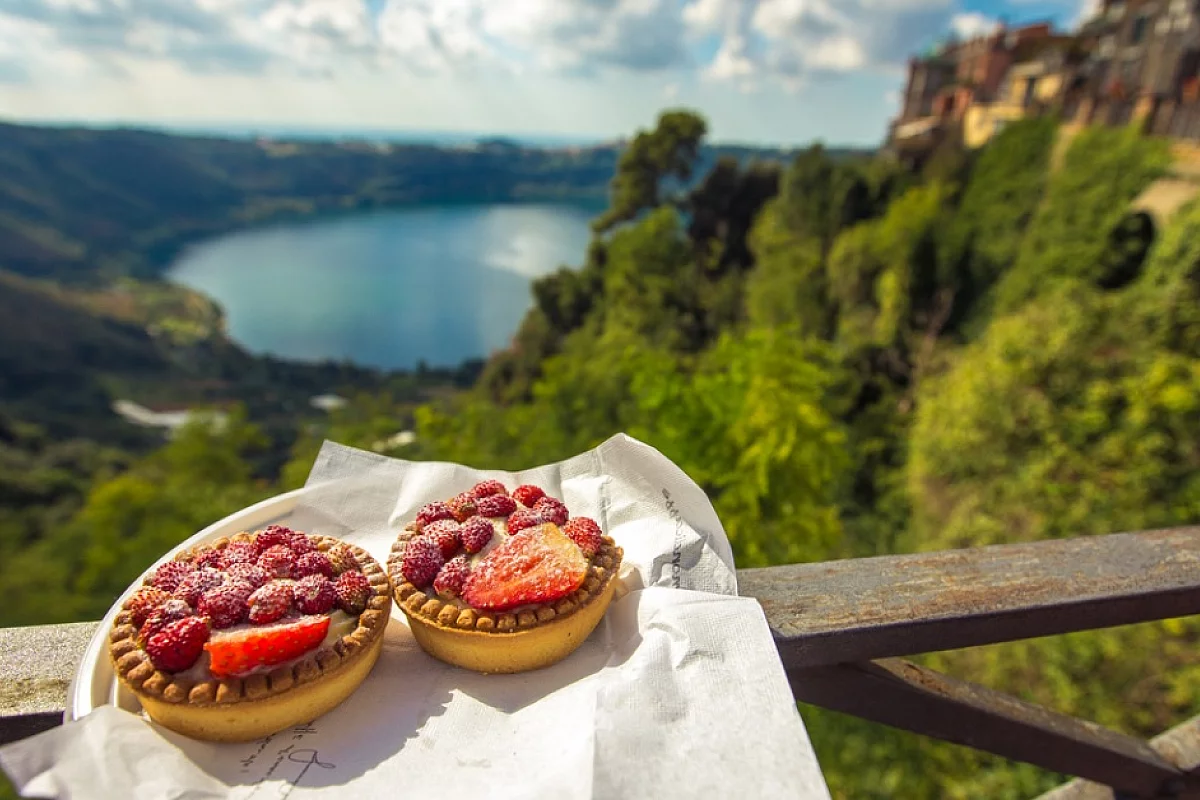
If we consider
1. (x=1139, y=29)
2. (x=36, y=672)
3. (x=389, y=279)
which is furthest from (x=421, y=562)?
(x=389, y=279)

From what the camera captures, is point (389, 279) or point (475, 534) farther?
point (389, 279)

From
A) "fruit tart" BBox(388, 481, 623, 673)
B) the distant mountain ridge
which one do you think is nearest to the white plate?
"fruit tart" BBox(388, 481, 623, 673)

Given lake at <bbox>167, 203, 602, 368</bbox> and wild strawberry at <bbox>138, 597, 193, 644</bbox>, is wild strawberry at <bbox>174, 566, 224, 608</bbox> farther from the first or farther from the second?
lake at <bbox>167, 203, 602, 368</bbox>

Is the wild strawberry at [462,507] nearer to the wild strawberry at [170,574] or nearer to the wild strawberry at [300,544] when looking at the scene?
the wild strawberry at [300,544]

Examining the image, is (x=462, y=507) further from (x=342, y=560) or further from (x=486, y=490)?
(x=342, y=560)

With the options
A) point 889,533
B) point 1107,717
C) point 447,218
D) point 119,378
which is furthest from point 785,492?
point 447,218

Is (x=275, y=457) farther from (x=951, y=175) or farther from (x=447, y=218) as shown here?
(x=447, y=218)
